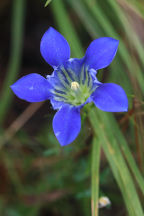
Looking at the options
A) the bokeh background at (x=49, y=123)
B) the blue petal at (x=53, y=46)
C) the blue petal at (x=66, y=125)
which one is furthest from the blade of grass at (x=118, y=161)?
the blue petal at (x=53, y=46)

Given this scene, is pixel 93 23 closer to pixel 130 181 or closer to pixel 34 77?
pixel 34 77

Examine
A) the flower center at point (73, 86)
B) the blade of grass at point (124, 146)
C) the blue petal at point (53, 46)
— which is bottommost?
the blade of grass at point (124, 146)

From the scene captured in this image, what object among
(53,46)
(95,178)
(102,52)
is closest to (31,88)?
(53,46)

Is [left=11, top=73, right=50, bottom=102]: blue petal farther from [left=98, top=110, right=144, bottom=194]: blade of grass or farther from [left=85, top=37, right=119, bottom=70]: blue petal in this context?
[left=98, top=110, right=144, bottom=194]: blade of grass

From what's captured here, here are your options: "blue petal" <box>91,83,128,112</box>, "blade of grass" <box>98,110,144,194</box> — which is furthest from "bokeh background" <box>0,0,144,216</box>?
"blue petal" <box>91,83,128,112</box>

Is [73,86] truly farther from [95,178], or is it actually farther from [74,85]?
[95,178]

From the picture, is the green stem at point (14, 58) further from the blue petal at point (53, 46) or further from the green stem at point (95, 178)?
the blue petal at point (53, 46)

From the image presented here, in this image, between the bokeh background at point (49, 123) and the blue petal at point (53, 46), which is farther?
the bokeh background at point (49, 123)

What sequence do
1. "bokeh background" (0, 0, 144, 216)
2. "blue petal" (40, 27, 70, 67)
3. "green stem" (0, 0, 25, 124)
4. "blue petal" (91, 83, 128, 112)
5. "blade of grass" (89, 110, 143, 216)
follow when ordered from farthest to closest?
1. "green stem" (0, 0, 25, 124)
2. "bokeh background" (0, 0, 144, 216)
3. "blade of grass" (89, 110, 143, 216)
4. "blue petal" (40, 27, 70, 67)
5. "blue petal" (91, 83, 128, 112)
